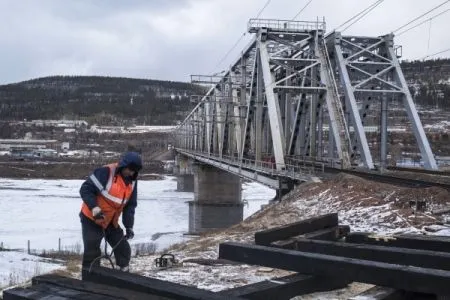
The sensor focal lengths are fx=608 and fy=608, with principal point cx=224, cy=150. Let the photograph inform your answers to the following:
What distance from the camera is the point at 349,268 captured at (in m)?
4.76

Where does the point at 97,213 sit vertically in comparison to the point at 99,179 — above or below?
below

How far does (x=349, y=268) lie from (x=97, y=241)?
2.87m

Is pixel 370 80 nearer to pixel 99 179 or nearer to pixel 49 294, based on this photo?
pixel 99 179

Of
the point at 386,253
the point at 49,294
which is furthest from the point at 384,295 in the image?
the point at 49,294

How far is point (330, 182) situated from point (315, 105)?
1702 cm

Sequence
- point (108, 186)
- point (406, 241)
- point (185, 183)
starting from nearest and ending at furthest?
point (406, 241) < point (108, 186) < point (185, 183)

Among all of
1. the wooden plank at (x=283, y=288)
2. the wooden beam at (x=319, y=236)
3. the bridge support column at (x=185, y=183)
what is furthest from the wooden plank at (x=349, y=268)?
the bridge support column at (x=185, y=183)

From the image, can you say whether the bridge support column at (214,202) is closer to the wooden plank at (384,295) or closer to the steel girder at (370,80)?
the steel girder at (370,80)

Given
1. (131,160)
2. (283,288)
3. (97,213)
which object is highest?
(131,160)

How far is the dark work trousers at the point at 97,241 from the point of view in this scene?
634 centimetres

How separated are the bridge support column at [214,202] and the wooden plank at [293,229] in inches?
1671

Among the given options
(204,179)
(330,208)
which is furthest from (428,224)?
(204,179)

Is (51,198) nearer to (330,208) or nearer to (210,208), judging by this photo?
(210,208)

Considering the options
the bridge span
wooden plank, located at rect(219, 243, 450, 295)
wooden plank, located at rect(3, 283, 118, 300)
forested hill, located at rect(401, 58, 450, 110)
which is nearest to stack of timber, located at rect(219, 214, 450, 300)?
wooden plank, located at rect(219, 243, 450, 295)
